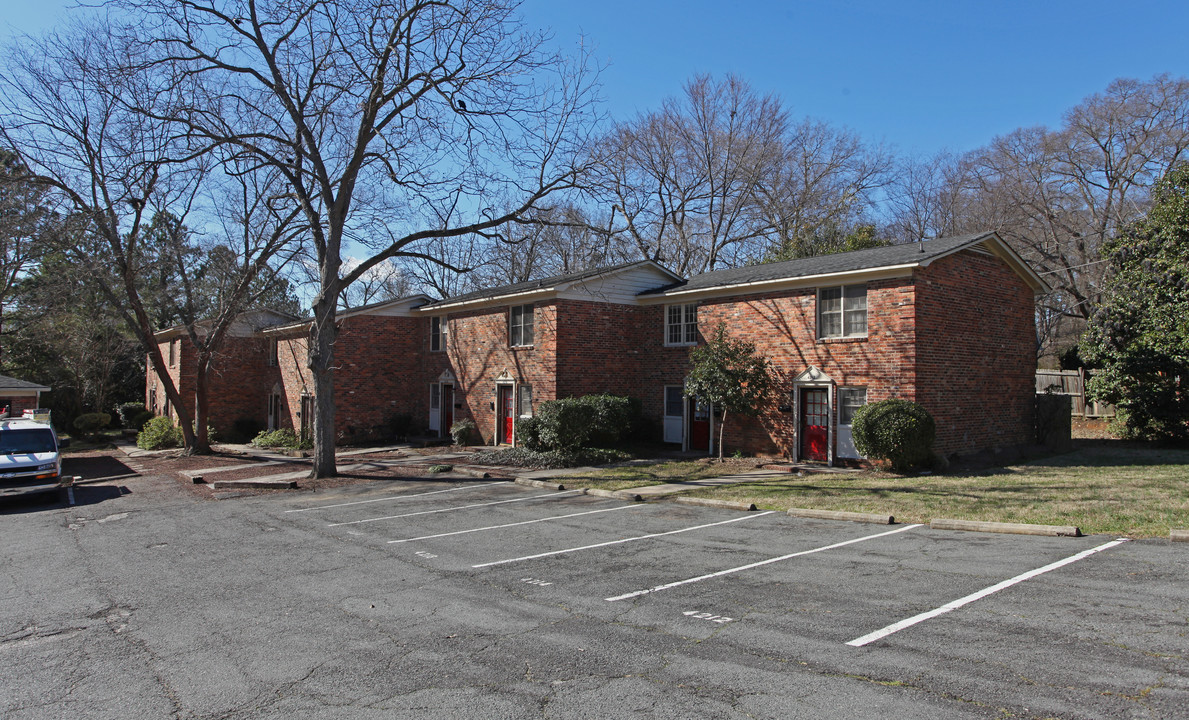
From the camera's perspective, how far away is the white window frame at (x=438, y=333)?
26.8 meters

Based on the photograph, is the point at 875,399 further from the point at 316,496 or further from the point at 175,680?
the point at 175,680

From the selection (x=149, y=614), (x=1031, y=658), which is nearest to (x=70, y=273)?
(x=149, y=614)

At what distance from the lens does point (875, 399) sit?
1625 centimetres

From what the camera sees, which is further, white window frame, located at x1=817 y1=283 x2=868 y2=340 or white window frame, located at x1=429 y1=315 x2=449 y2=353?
white window frame, located at x1=429 y1=315 x2=449 y2=353

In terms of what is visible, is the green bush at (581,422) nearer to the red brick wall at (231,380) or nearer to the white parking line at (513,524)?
the white parking line at (513,524)

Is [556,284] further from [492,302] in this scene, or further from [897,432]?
[897,432]

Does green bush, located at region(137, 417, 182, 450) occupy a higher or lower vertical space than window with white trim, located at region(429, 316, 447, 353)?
lower

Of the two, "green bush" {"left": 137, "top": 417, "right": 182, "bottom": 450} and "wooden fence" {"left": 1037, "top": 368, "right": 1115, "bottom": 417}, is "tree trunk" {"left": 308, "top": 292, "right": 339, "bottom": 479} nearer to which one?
"green bush" {"left": 137, "top": 417, "right": 182, "bottom": 450}

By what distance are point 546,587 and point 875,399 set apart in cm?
1135

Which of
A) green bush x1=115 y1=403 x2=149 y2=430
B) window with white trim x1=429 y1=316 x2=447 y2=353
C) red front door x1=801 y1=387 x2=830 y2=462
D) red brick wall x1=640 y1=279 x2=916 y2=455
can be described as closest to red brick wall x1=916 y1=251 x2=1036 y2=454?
red brick wall x1=640 y1=279 x2=916 y2=455

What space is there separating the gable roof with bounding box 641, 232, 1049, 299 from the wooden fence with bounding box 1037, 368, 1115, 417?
7.83 meters

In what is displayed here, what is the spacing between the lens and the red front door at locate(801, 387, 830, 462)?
1734 centimetres

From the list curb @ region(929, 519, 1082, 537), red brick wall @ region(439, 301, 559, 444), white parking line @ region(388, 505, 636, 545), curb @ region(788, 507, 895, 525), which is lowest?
white parking line @ region(388, 505, 636, 545)

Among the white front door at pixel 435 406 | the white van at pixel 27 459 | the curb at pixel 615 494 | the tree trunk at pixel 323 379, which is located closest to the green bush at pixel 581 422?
the curb at pixel 615 494
